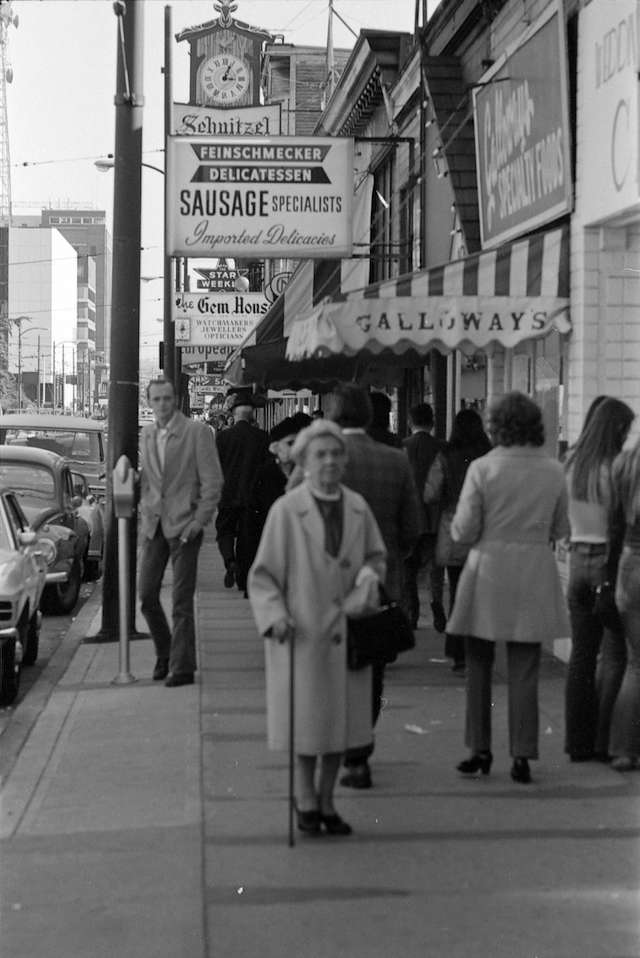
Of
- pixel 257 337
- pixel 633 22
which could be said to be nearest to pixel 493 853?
pixel 633 22

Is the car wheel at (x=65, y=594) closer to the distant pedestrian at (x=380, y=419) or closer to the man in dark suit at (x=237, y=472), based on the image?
the man in dark suit at (x=237, y=472)

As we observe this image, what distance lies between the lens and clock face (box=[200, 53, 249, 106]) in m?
34.5

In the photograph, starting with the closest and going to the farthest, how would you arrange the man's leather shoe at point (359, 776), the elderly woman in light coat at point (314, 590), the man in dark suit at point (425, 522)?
the elderly woman in light coat at point (314, 590) → the man's leather shoe at point (359, 776) → the man in dark suit at point (425, 522)

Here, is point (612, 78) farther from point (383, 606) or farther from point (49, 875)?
point (49, 875)

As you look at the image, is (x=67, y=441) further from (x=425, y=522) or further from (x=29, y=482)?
(x=425, y=522)

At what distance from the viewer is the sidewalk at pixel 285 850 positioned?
5.07m

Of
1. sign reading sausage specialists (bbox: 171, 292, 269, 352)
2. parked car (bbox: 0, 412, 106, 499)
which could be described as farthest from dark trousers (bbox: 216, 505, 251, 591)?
sign reading sausage specialists (bbox: 171, 292, 269, 352)

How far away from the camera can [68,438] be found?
69.6 ft

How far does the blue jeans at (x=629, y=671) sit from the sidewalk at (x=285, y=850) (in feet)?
0.54

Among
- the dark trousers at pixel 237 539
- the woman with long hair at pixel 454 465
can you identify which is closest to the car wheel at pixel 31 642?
the woman with long hair at pixel 454 465

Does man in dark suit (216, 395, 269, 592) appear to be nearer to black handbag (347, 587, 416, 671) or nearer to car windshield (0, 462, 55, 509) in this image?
car windshield (0, 462, 55, 509)

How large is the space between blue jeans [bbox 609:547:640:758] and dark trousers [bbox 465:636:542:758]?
1.46 ft

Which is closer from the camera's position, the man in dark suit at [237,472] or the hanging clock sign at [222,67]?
the man in dark suit at [237,472]

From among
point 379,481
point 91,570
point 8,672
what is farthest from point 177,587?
point 91,570
